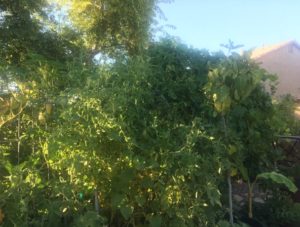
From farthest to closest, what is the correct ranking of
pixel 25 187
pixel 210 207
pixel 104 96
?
1. pixel 210 207
2. pixel 104 96
3. pixel 25 187

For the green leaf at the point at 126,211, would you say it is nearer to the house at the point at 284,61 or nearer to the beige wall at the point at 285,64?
the house at the point at 284,61

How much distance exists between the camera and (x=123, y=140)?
2.78 m

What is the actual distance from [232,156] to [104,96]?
4.98ft

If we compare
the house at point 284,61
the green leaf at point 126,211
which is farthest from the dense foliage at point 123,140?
the house at point 284,61

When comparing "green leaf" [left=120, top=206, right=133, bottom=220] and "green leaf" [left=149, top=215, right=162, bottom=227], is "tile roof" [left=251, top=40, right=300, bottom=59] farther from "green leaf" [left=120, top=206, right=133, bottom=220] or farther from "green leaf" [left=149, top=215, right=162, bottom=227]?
"green leaf" [left=120, top=206, right=133, bottom=220]

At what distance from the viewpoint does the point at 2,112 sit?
2922mm

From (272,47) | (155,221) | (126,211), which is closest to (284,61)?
(272,47)

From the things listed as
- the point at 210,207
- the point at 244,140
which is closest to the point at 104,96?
the point at 210,207

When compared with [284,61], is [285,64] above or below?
below

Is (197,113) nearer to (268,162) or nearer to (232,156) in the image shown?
(232,156)

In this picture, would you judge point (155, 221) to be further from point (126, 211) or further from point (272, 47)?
point (272, 47)

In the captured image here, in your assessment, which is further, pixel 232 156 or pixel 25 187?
pixel 232 156

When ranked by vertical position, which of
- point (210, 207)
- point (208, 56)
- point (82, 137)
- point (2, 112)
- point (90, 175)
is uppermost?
point (208, 56)

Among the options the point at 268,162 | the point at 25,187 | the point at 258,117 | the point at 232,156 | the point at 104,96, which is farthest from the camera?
the point at 268,162
